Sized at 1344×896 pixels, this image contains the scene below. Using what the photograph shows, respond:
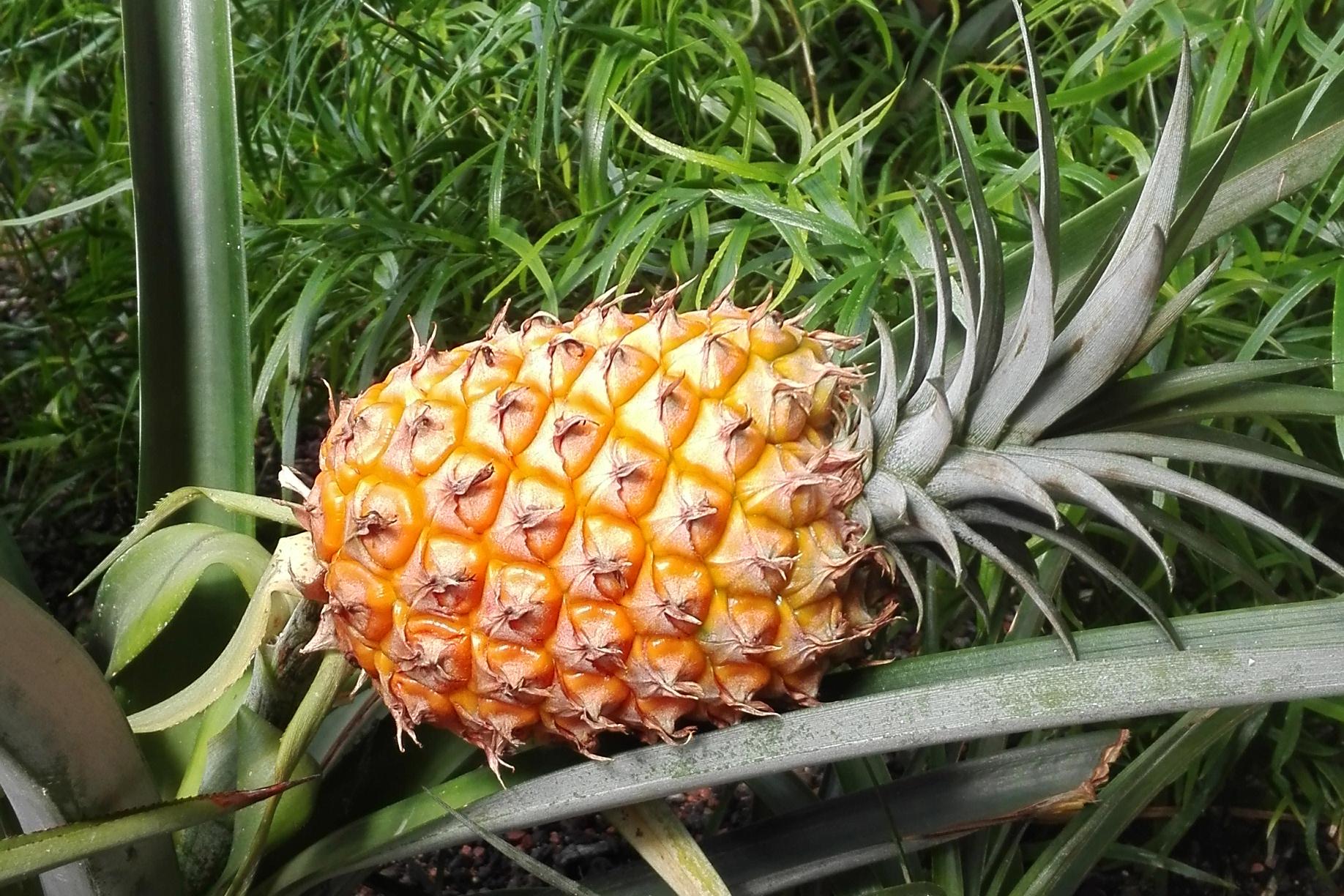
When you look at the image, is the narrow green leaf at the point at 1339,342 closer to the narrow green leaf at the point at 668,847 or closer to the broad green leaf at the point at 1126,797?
the broad green leaf at the point at 1126,797

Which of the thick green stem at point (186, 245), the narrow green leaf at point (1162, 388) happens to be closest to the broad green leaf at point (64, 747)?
Answer: the thick green stem at point (186, 245)


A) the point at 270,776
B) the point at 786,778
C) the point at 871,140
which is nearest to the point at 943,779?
the point at 786,778

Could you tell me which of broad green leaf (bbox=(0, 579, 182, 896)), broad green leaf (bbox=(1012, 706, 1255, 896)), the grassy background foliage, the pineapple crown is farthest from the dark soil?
the pineapple crown

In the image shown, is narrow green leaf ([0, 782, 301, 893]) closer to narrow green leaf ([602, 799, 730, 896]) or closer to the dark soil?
narrow green leaf ([602, 799, 730, 896])

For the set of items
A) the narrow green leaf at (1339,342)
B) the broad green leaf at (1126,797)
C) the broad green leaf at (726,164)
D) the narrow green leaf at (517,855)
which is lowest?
the broad green leaf at (1126,797)

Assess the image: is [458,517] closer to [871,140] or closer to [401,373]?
[401,373]

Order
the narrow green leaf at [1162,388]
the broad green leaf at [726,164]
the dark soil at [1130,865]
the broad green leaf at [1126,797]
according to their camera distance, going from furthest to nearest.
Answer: the dark soil at [1130,865] < the broad green leaf at [726,164] < the broad green leaf at [1126,797] < the narrow green leaf at [1162,388]

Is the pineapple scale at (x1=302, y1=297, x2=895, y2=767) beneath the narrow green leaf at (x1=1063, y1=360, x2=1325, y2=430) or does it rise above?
beneath
